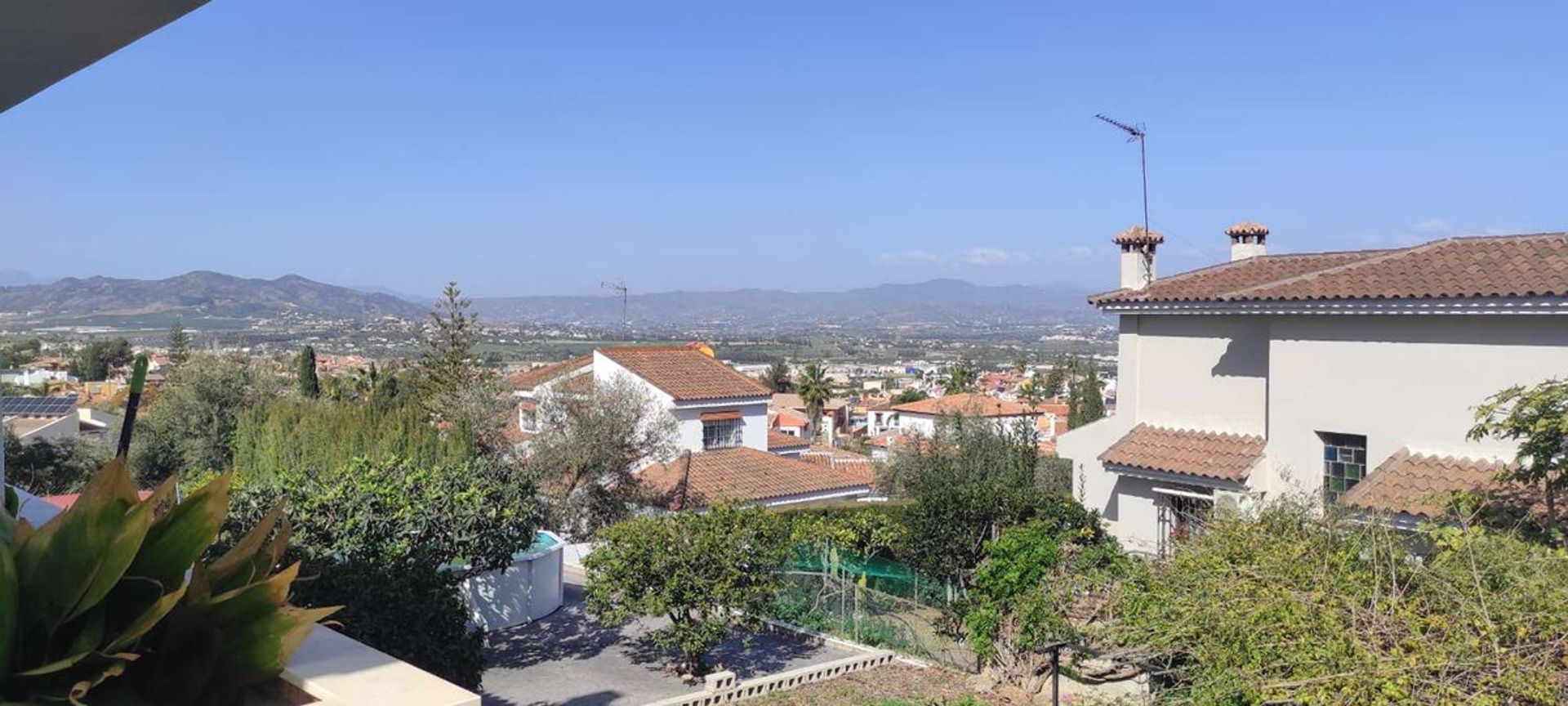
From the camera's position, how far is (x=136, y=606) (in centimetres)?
171

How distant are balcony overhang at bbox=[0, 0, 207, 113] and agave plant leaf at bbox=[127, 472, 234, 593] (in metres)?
0.89

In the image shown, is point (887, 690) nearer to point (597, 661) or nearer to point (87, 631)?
point (597, 661)

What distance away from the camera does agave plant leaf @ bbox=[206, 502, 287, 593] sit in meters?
1.83

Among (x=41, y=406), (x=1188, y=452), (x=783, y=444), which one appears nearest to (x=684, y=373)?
(x=783, y=444)

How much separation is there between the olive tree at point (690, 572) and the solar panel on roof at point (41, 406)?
→ 27.2 metres

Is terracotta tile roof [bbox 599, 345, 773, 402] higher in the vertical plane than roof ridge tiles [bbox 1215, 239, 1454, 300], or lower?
lower

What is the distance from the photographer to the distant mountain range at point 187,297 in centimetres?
9344

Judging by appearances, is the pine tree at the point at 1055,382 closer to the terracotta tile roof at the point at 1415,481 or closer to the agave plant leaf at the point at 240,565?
the terracotta tile roof at the point at 1415,481

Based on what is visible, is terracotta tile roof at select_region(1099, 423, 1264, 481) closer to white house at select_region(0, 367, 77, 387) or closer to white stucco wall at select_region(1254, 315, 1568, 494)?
white stucco wall at select_region(1254, 315, 1568, 494)

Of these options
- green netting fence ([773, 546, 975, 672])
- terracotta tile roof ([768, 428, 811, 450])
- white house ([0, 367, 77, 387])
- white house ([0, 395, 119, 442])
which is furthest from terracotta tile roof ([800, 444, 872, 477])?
white house ([0, 367, 77, 387])

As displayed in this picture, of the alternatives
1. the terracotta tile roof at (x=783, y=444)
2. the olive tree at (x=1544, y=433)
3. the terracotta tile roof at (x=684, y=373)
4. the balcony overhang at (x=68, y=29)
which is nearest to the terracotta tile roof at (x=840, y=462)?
the terracotta tile roof at (x=783, y=444)

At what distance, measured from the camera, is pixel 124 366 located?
6297 centimetres

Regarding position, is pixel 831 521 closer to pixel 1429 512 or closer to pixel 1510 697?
pixel 1429 512

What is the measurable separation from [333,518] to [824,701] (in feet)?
18.1
